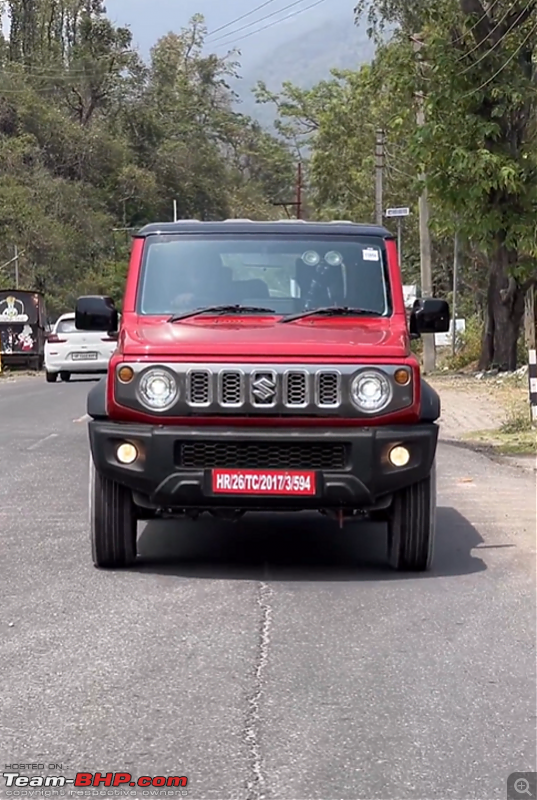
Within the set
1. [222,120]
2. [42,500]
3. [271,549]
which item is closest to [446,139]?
[42,500]

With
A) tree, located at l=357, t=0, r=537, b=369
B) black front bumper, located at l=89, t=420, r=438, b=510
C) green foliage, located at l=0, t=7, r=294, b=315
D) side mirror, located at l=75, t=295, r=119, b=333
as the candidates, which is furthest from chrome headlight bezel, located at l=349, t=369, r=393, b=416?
green foliage, located at l=0, t=7, r=294, b=315

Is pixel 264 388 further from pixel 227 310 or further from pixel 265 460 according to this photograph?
pixel 227 310

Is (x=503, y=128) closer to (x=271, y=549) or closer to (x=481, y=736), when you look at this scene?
(x=271, y=549)

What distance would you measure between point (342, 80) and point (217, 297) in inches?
2132

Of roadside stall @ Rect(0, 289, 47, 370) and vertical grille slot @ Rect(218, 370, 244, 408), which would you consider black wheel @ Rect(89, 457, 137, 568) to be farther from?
roadside stall @ Rect(0, 289, 47, 370)

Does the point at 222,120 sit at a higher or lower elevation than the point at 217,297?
higher

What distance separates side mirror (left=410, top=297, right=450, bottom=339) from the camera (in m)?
8.65

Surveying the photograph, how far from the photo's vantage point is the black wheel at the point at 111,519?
25.3 feet

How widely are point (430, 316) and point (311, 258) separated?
84 centimetres

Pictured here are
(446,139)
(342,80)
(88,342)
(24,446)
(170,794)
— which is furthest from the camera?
(342,80)

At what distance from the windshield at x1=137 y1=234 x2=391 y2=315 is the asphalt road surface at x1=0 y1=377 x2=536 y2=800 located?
1.58m

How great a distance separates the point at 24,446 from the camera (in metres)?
15.3

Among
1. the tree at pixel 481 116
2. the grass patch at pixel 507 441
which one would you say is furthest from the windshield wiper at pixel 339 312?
the tree at pixel 481 116

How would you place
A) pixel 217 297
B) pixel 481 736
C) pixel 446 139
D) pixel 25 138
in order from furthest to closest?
pixel 25 138
pixel 446 139
pixel 217 297
pixel 481 736
